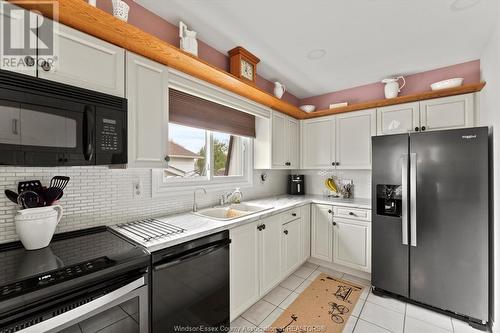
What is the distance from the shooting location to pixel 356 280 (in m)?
2.65

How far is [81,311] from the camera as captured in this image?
0.91 metres

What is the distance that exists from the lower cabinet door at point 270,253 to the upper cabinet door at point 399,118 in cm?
182

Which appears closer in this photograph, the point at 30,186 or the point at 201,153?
the point at 30,186

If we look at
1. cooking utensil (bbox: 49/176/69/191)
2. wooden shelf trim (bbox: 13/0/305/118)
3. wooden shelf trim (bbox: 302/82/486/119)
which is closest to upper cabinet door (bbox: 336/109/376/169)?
wooden shelf trim (bbox: 302/82/486/119)

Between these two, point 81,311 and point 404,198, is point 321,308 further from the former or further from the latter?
point 81,311

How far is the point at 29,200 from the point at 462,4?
10.3ft

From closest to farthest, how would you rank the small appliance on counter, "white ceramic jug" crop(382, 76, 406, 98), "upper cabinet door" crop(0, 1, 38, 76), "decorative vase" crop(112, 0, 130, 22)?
"upper cabinet door" crop(0, 1, 38, 76) < "decorative vase" crop(112, 0, 130, 22) < "white ceramic jug" crop(382, 76, 406, 98) < the small appliance on counter

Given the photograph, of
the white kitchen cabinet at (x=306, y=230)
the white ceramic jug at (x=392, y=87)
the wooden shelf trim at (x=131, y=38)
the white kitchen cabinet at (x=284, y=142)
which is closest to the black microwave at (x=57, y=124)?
the wooden shelf trim at (x=131, y=38)

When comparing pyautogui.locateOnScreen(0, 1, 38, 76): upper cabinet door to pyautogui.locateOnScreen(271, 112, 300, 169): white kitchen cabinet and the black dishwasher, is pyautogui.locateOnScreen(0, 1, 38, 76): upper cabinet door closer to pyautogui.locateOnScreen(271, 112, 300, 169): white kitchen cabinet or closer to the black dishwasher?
the black dishwasher

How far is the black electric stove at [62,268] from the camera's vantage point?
80cm

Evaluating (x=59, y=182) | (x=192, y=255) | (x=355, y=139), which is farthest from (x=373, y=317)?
(x=59, y=182)

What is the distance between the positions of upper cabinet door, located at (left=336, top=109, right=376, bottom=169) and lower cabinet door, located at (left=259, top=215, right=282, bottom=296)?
4.73 ft

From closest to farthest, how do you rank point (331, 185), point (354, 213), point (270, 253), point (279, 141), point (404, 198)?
point (404, 198) < point (270, 253) < point (354, 213) < point (279, 141) < point (331, 185)

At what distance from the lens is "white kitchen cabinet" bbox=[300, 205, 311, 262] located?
285 centimetres
